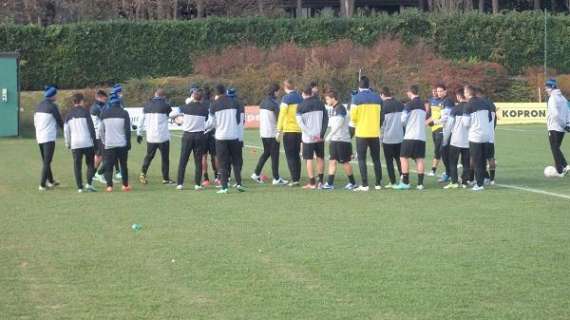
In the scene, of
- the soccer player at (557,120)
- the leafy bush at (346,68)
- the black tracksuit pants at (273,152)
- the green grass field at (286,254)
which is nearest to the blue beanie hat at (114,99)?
the green grass field at (286,254)

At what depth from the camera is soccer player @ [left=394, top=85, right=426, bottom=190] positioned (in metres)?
19.7

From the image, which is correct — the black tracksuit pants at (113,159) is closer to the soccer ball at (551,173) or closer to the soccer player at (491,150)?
the soccer player at (491,150)

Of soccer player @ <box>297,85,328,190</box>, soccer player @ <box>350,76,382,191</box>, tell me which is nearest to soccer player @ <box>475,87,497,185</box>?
soccer player @ <box>350,76,382,191</box>

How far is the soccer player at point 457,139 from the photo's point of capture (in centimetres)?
1961

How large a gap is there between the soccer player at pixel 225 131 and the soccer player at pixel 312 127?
1235mm

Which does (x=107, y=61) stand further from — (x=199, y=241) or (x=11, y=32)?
(x=199, y=241)

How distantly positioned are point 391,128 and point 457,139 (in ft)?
3.96

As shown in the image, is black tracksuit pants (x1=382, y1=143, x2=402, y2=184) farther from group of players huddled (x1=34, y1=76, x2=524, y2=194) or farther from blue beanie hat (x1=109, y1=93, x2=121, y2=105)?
blue beanie hat (x1=109, y1=93, x2=121, y2=105)

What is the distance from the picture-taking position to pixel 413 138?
778 inches

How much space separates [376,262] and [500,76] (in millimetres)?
42398

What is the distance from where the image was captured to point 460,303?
990 cm

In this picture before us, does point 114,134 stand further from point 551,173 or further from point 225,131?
point 551,173

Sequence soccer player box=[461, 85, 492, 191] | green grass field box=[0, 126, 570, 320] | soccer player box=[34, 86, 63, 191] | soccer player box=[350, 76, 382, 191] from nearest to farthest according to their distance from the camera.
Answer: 1. green grass field box=[0, 126, 570, 320]
2. soccer player box=[461, 85, 492, 191]
3. soccer player box=[350, 76, 382, 191]
4. soccer player box=[34, 86, 63, 191]

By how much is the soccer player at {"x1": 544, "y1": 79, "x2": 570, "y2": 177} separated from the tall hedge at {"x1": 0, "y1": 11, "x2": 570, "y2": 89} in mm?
33007
